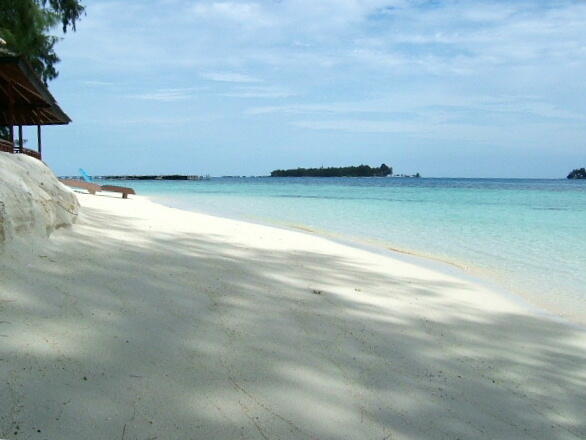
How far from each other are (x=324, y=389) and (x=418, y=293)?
A: 2916 mm

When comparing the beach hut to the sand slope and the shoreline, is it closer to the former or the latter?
the sand slope

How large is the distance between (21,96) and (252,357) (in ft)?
43.1

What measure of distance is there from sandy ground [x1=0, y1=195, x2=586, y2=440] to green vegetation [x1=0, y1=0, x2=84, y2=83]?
16.5 meters

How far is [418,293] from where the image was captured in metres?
5.37

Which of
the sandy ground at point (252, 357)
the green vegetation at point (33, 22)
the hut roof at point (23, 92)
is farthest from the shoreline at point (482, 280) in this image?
the green vegetation at point (33, 22)

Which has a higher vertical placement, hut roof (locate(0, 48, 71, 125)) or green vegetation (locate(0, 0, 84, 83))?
green vegetation (locate(0, 0, 84, 83))

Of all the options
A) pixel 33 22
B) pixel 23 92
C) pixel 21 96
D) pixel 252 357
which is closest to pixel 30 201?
A: pixel 252 357

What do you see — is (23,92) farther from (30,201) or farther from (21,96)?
(30,201)

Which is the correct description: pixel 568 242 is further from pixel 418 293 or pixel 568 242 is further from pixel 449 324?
pixel 449 324

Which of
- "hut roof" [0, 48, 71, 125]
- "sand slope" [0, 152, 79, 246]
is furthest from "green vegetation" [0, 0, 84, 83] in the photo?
"sand slope" [0, 152, 79, 246]

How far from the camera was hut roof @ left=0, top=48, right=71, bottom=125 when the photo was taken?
30.1 ft

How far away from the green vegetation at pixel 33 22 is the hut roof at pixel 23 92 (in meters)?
2.68

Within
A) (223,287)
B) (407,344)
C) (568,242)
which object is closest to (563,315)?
(407,344)

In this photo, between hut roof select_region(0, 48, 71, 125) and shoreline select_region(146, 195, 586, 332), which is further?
hut roof select_region(0, 48, 71, 125)
